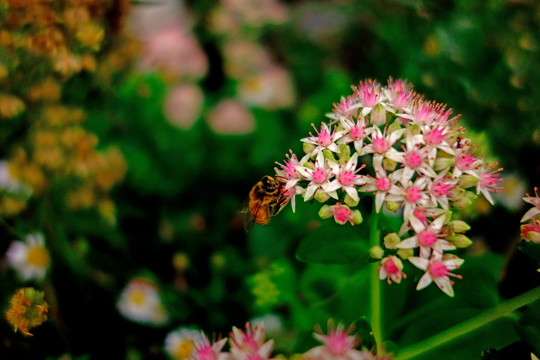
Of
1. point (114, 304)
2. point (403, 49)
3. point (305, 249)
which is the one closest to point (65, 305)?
point (114, 304)

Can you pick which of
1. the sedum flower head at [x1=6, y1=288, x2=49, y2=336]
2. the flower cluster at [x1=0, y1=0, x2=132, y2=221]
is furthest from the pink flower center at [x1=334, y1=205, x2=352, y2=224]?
the flower cluster at [x1=0, y1=0, x2=132, y2=221]

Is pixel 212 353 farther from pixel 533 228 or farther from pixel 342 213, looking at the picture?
pixel 533 228

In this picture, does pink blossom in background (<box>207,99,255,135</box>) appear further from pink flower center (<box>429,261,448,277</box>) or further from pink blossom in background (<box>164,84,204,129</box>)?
pink flower center (<box>429,261,448,277</box>)

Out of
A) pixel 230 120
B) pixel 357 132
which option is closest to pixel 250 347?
pixel 357 132

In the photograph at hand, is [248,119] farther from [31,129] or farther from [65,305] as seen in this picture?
[65,305]

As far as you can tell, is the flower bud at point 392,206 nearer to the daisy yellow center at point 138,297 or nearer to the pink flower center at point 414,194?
the pink flower center at point 414,194

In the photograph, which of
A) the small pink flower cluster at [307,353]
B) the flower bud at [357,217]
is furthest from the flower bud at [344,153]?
the small pink flower cluster at [307,353]

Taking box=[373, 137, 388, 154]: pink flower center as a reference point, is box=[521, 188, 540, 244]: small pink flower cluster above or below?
below
